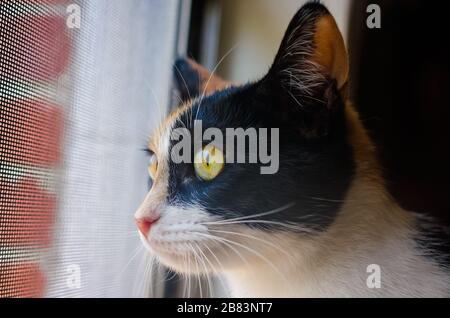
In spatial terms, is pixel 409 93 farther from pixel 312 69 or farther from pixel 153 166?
pixel 153 166

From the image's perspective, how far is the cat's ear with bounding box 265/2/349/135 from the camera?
0.60 metres

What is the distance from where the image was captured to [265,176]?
2.15 ft

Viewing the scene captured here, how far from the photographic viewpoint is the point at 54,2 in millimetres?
609

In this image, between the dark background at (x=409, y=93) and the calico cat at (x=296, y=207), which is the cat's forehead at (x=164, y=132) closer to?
the calico cat at (x=296, y=207)

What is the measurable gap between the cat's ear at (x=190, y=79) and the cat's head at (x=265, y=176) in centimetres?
15

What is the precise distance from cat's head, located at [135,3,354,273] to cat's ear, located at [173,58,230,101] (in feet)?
0.50

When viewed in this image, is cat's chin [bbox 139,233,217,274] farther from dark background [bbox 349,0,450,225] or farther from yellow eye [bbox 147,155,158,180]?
dark background [bbox 349,0,450,225]

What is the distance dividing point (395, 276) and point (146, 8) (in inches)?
24.2

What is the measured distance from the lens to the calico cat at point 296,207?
0.63m

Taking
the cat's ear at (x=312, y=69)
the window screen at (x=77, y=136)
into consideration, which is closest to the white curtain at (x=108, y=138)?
the window screen at (x=77, y=136)

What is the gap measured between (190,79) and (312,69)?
0.30 meters

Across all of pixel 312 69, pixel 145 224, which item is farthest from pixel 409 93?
pixel 145 224
